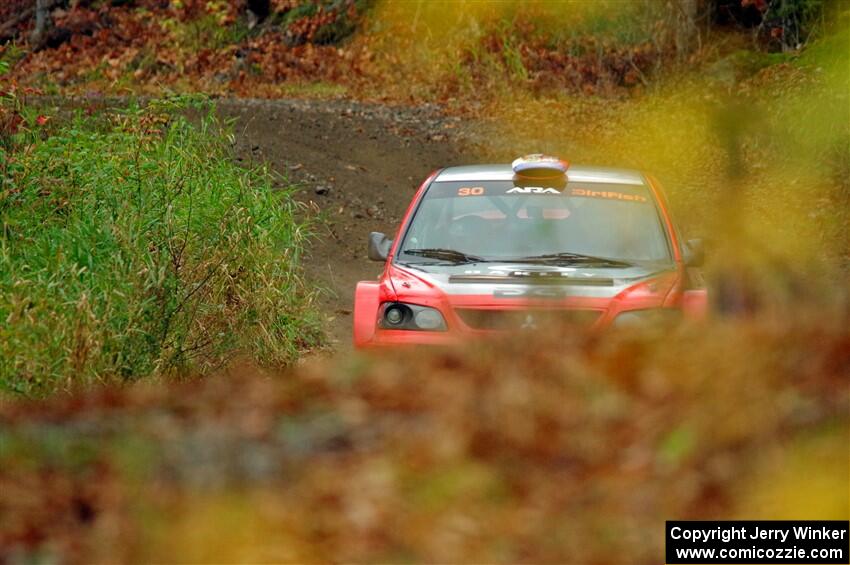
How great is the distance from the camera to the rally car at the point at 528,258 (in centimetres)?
722

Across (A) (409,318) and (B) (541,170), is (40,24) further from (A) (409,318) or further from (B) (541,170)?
(A) (409,318)

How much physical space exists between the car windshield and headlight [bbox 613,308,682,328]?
670 mm

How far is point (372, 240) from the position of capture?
8492 millimetres

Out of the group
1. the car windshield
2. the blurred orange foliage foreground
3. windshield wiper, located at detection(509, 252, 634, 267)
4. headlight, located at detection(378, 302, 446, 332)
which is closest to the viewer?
the blurred orange foliage foreground

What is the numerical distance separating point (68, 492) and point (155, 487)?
29cm

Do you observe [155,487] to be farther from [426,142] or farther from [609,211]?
[426,142]

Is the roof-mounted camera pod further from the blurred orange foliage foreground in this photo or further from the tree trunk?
the tree trunk

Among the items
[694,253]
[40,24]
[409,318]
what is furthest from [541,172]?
[40,24]

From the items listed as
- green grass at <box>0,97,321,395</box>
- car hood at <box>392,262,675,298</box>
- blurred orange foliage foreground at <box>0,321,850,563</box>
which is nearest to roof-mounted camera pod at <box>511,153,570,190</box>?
car hood at <box>392,262,675,298</box>

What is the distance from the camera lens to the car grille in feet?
22.8

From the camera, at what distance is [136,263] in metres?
8.35

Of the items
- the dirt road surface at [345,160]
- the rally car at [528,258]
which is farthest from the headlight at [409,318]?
the dirt road surface at [345,160]

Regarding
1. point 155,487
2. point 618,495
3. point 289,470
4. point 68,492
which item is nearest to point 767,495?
point 618,495

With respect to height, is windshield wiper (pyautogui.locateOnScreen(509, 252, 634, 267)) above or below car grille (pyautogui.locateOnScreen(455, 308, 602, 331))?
below
